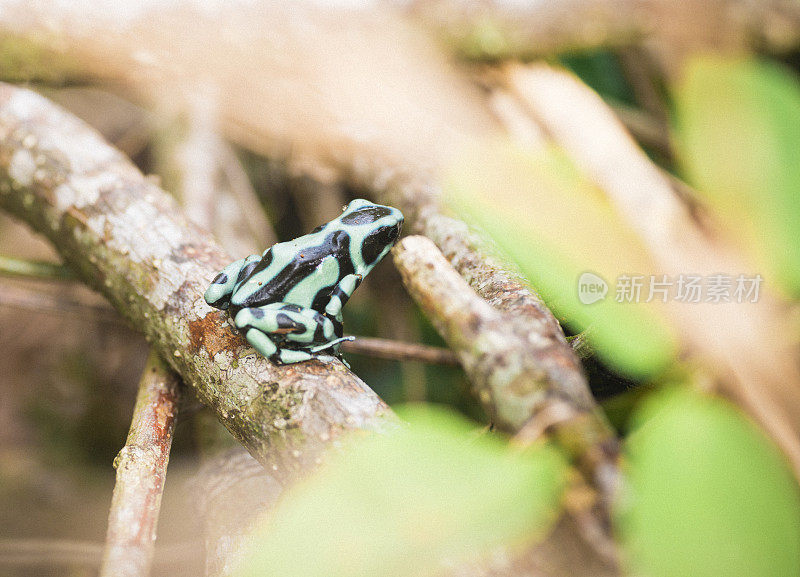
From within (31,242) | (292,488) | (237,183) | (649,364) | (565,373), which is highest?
(649,364)

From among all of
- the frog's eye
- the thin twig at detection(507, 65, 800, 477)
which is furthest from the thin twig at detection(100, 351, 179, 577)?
the thin twig at detection(507, 65, 800, 477)

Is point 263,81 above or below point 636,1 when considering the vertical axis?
below

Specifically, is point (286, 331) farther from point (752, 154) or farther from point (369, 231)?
point (752, 154)

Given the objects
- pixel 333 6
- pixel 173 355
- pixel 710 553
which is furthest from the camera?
pixel 333 6

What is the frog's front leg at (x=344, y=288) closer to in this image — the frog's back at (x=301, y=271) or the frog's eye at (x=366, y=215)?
the frog's back at (x=301, y=271)

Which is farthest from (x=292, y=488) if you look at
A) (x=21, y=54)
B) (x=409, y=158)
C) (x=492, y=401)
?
(x=21, y=54)

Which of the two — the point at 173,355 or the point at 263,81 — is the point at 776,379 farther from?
the point at 263,81

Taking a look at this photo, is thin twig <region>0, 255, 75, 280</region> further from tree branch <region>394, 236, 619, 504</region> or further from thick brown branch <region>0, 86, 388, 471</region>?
tree branch <region>394, 236, 619, 504</region>
